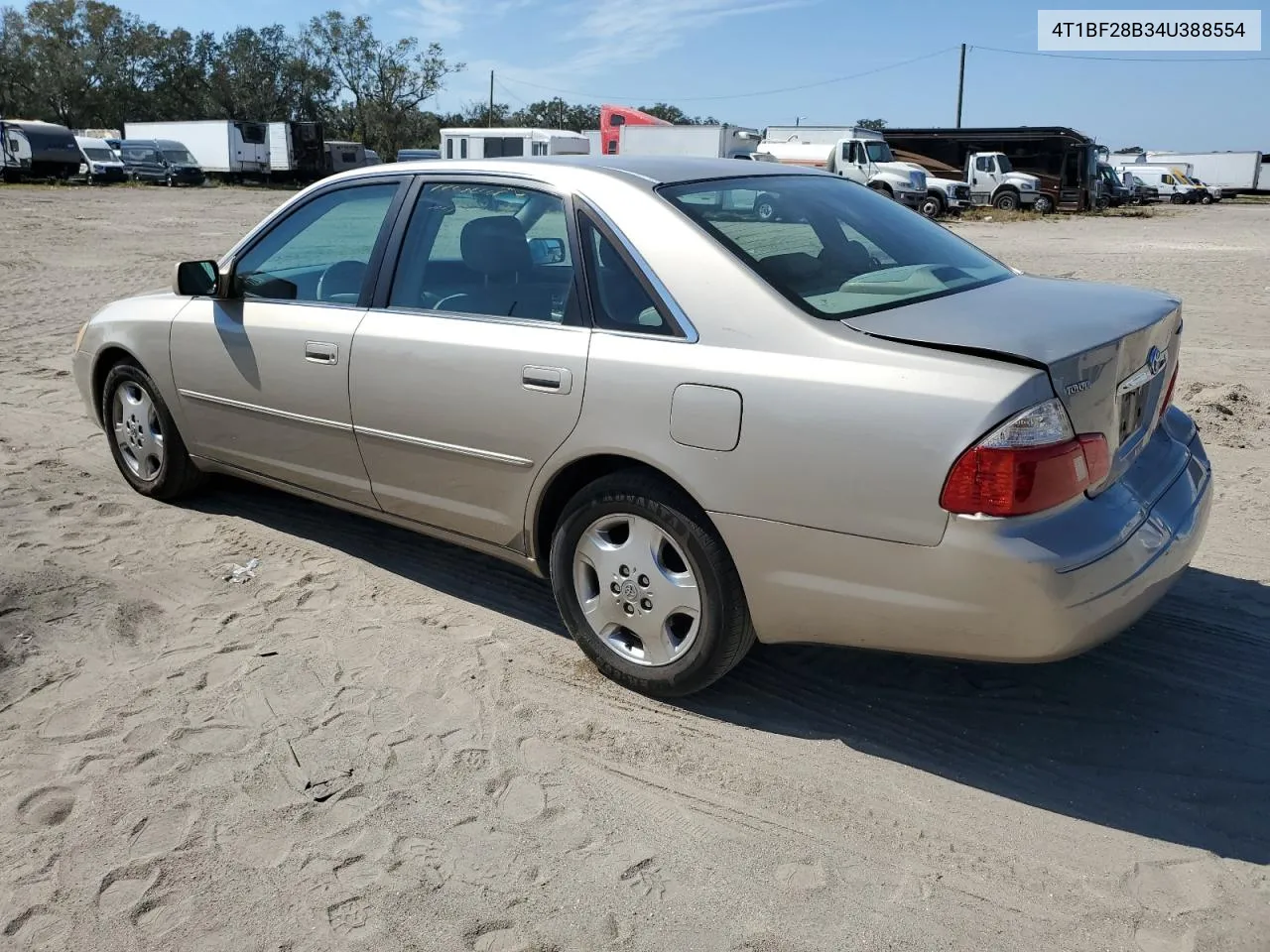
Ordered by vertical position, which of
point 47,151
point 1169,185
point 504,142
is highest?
point 504,142

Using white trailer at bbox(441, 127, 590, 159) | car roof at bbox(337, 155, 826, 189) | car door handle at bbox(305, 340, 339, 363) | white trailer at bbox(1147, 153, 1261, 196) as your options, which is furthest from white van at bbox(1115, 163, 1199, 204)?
car door handle at bbox(305, 340, 339, 363)

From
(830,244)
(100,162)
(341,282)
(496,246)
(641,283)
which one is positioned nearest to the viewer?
(641,283)

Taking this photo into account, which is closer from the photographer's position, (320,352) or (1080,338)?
(1080,338)

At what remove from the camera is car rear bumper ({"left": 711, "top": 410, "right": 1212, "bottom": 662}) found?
8.75 ft

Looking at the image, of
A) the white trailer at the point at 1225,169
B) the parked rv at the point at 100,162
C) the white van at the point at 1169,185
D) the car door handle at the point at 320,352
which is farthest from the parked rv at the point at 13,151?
the white trailer at the point at 1225,169

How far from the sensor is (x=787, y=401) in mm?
2895

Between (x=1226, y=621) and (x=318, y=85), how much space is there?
7804 cm

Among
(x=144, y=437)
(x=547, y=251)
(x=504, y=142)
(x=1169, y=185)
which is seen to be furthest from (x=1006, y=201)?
(x=547, y=251)

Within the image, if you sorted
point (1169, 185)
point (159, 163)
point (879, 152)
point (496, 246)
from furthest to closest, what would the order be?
point (1169, 185) → point (159, 163) → point (879, 152) → point (496, 246)

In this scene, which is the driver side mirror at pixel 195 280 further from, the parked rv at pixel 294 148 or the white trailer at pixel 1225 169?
the white trailer at pixel 1225 169

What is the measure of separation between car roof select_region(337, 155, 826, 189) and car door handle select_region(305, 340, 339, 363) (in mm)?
740

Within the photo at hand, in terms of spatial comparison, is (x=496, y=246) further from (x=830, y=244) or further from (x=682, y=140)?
(x=682, y=140)

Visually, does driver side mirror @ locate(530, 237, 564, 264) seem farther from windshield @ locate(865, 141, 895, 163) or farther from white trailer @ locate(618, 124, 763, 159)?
white trailer @ locate(618, 124, 763, 159)

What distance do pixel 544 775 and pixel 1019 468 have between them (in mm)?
1544
